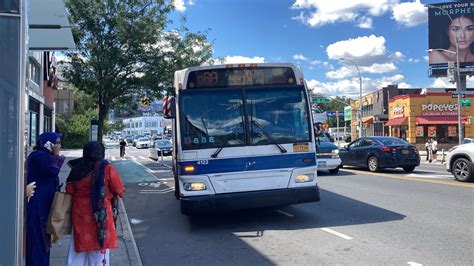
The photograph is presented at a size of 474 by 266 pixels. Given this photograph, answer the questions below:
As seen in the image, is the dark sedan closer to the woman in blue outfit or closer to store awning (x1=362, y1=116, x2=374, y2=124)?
the woman in blue outfit

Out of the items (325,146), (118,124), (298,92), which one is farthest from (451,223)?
(118,124)

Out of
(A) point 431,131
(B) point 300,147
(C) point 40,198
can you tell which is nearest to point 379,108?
(A) point 431,131

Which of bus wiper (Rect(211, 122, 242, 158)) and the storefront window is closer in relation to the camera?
bus wiper (Rect(211, 122, 242, 158))

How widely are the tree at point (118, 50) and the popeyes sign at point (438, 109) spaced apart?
1299 inches

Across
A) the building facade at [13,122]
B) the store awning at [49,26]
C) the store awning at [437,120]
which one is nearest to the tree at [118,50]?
the store awning at [49,26]

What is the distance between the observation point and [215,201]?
7746 mm

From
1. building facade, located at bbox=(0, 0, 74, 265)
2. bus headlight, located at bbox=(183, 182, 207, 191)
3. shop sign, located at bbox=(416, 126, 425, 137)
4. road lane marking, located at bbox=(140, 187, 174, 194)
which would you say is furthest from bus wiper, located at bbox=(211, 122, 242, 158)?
shop sign, located at bbox=(416, 126, 425, 137)

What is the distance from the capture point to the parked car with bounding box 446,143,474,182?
13.4 m

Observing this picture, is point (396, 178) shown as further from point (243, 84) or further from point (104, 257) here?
point (104, 257)

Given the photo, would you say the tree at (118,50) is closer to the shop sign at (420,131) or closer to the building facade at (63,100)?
the building facade at (63,100)

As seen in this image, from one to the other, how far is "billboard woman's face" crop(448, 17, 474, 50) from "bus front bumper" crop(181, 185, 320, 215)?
161 feet

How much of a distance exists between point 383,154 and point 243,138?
1110 centimetres

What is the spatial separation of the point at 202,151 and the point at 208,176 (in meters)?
0.45

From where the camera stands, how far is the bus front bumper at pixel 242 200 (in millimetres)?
7703
